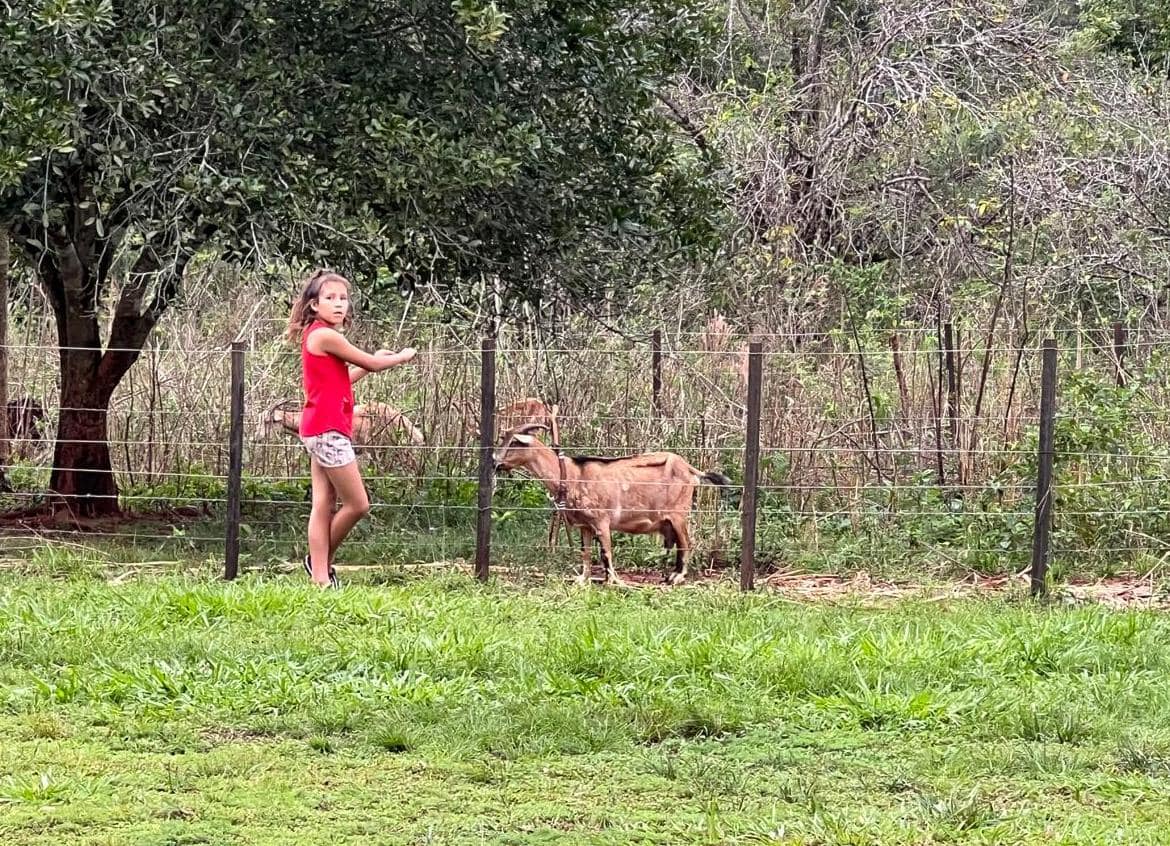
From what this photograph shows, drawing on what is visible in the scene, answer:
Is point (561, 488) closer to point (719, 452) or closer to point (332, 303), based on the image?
point (719, 452)

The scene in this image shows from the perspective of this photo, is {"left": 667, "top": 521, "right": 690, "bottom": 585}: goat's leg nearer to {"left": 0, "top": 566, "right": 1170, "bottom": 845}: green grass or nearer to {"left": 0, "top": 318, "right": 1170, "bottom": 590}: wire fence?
{"left": 0, "top": 318, "right": 1170, "bottom": 590}: wire fence

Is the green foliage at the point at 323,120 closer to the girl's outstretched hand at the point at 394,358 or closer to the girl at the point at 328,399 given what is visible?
the girl at the point at 328,399

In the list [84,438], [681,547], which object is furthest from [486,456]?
[84,438]

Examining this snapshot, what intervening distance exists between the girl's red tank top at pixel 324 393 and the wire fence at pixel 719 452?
1170 millimetres

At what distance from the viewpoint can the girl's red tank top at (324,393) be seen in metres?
8.18

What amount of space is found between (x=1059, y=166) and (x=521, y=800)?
458 inches

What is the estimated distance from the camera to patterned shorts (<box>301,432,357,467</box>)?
320 inches

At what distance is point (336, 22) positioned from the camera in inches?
385

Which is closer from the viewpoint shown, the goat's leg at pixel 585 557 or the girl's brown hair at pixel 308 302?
the girl's brown hair at pixel 308 302

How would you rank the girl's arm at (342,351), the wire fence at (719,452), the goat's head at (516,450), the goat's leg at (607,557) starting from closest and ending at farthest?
1. the girl's arm at (342,351)
2. the goat's leg at (607,557)
3. the goat's head at (516,450)
4. the wire fence at (719,452)

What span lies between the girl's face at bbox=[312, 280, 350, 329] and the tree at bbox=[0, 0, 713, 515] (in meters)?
1.19

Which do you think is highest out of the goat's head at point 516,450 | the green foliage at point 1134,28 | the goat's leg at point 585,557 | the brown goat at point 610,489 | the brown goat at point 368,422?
the green foliage at point 1134,28

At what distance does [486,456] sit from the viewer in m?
9.30

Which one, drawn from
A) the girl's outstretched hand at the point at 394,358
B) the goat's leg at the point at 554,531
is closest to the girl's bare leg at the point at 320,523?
the girl's outstretched hand at the point at 394,358
